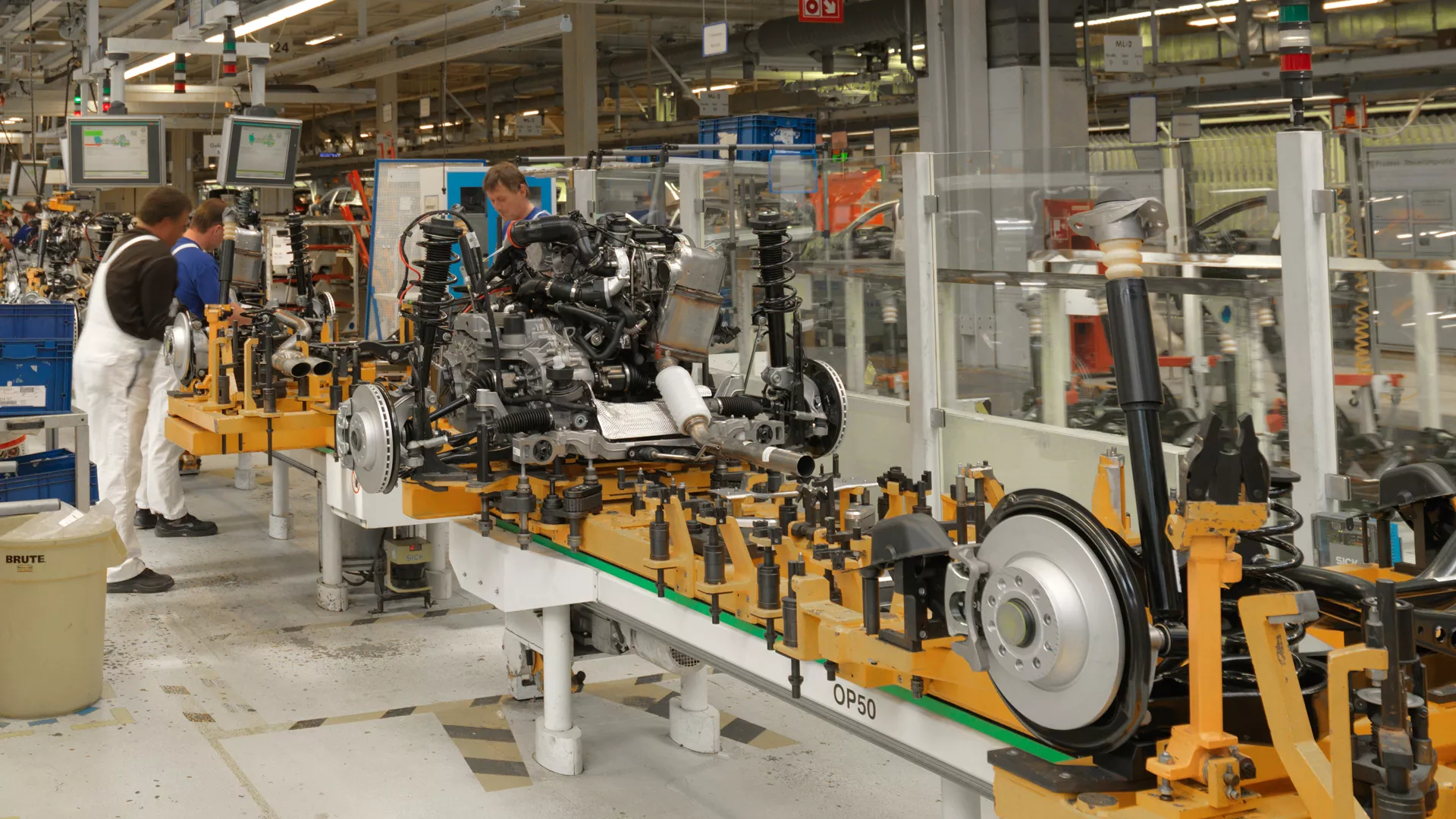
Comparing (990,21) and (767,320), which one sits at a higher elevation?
(990,21)

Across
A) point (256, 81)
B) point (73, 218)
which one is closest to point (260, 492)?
point (256, 81)

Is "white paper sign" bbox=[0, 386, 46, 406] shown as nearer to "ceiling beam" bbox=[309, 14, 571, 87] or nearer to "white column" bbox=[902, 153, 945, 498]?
"white column" bbox=[902, 153, 945, 498]

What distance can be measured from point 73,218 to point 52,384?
30.5ft

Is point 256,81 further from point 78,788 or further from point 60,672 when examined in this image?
point 78,788

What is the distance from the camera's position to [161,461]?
7277mm

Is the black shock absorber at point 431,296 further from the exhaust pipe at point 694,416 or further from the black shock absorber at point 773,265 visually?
the black shock absorber at point 773,265

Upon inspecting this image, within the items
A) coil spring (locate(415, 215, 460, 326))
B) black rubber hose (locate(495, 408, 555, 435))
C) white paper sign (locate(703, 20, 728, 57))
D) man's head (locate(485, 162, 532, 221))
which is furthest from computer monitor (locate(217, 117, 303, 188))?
black rubber hose (locate(495, 408, 555, 435))

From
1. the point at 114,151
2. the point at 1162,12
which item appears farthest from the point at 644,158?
the point at 1162,12

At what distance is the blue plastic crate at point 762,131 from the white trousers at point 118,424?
5.07m

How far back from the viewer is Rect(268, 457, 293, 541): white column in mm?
7934

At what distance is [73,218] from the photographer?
48.4ft

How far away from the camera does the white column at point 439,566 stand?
255 inches

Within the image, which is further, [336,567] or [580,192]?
[580,192]

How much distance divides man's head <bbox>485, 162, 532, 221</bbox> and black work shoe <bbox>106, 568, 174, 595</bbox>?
2.47 metres
